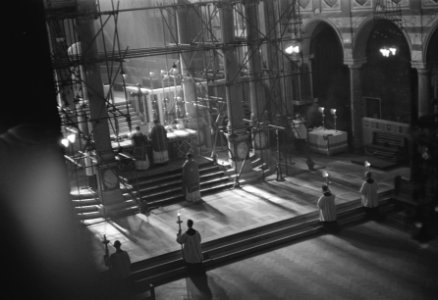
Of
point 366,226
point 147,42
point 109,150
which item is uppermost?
point 147,42

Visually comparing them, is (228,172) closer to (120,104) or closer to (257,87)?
(257,87)

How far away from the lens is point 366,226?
18297 mm

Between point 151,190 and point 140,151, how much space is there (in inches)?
64.1

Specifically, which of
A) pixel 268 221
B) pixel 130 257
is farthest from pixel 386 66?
pixel 130 257

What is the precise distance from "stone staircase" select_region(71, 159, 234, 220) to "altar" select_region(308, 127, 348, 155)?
5.04 metres

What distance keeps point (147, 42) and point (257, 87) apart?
43.7ft

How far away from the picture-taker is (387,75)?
25891mm

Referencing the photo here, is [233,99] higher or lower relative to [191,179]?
higher

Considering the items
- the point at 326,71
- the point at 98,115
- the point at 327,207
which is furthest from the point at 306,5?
the point at 327,207

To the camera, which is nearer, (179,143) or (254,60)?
(254,60)

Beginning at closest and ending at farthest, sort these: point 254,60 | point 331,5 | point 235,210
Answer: point 235,210 < point 254,60 < point 331,5

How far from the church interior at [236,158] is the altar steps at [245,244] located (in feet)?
0.13

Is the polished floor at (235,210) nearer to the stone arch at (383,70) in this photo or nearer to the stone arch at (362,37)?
the stone arch at (383,70)

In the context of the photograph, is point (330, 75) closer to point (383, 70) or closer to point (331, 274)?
point (383, 70)
